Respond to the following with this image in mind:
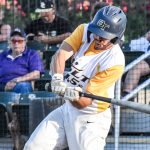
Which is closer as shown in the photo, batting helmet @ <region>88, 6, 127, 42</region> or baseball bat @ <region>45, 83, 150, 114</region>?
baseball bat @ <region>45, 83, 150, 114</region>

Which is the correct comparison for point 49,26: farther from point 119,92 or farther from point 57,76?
point 57,76

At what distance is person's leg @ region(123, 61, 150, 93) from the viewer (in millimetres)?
8570

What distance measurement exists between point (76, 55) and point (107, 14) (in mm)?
467

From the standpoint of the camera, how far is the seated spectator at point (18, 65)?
8969mm

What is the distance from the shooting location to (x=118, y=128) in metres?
7.98

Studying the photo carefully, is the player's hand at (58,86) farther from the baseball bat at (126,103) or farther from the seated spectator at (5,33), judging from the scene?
the seated spectator at (5,33)

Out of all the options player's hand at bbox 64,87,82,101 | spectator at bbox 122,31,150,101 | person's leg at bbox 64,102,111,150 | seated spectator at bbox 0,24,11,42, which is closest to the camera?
player's hand at bbox 64,87,82,101

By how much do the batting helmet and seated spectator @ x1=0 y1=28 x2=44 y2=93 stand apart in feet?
9.20

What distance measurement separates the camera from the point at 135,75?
870cm

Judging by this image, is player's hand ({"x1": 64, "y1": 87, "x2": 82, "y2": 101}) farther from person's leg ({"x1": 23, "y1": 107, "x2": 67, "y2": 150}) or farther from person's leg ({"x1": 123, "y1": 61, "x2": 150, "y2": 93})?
person's leg ({"x1": 123, "y1": 61, "x2": 150, "y2": 93})

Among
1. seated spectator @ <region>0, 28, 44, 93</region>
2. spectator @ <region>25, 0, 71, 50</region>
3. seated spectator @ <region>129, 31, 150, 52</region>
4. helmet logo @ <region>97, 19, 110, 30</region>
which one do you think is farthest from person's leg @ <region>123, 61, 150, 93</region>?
helmet logo @ <region>97, 19, 110, 30</region>

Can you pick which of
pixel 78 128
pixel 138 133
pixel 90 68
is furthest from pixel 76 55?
pixel 138 133

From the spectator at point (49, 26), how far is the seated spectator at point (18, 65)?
29.5 inches

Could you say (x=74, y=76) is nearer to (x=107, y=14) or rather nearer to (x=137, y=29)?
(x=107, y=14)
